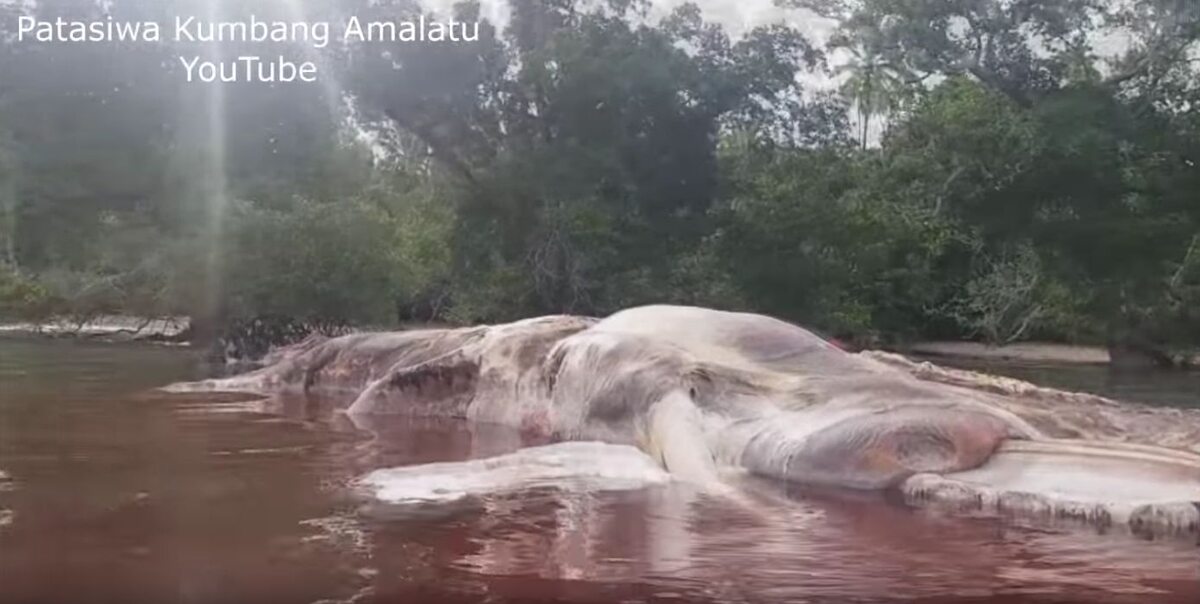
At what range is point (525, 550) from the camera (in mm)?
3117

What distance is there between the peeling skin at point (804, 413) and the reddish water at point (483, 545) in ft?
0.80

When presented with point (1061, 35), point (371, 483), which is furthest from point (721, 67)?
point (371, 483)

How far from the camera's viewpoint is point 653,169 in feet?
23.5

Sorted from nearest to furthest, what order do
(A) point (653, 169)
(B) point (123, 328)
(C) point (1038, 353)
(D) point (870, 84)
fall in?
(C) point (1038, 353) < (A) point (653, 169) < (D) point (870, 84) < (B) point (123, 328)

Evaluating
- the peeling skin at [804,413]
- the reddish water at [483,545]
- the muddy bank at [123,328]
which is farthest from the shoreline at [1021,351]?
the muddy bank at [123,328]

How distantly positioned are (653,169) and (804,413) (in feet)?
9.23

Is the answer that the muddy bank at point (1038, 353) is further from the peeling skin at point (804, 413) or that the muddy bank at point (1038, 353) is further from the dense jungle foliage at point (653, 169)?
the peeling skin at point (804, 413)

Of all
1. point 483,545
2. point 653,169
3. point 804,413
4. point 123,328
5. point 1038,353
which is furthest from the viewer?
point 123,328

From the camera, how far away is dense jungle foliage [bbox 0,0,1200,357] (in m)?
6.76

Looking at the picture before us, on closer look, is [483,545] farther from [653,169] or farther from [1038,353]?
[1038,353]

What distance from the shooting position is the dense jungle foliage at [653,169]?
22.2 ft

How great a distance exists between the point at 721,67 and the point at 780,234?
3.67 ft

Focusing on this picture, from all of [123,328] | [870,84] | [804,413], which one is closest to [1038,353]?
[870,84]

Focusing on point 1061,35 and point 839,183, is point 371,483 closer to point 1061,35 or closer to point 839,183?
point 839,183
